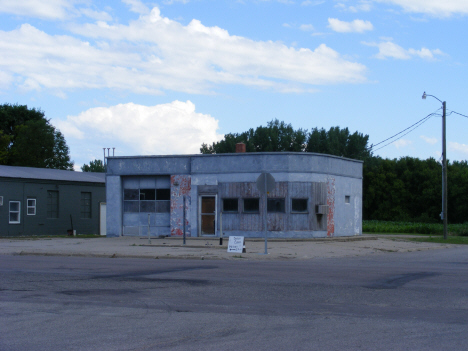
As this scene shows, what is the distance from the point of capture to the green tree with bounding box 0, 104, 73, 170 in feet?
209

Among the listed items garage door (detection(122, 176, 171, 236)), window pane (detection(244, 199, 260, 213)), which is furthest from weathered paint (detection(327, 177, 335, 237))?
garage door (detection(122, 176, 171, 236))

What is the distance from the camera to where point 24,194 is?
36812 mm

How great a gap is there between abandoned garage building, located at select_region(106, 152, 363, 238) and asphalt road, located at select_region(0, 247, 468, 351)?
12.0 m

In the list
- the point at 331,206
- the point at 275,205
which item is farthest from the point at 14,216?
the point at 331,206

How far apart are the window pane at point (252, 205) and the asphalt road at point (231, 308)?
480 inches

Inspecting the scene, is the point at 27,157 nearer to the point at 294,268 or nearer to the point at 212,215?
the point at 212,215

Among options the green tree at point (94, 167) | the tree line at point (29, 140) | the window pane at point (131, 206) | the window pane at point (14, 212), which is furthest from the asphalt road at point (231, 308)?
the green tree at point (94, 167)

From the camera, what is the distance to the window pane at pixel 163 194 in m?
29.7

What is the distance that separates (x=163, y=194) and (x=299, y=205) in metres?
7.48

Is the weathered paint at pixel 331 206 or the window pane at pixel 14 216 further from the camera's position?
the window pane at pixel 14 216

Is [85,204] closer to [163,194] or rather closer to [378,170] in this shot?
[163,194]

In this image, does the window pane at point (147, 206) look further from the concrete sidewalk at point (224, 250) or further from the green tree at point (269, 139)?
the green tree at point (269, 139)

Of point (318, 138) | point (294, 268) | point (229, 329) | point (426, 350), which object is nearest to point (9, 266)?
point (294, 268)

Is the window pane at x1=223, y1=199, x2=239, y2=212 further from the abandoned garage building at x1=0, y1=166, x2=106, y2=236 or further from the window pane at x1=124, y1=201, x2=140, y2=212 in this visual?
the abandoned garage building at x1=0, y1=166, x2=106, y2=236
